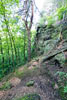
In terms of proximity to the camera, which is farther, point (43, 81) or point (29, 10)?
point (29, 10)

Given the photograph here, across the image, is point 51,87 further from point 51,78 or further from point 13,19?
point 13,19

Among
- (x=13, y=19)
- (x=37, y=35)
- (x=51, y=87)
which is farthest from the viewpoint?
(x=37, y=35)

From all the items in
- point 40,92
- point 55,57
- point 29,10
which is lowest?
point 40,92

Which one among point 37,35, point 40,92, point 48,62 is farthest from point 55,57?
point 37,35

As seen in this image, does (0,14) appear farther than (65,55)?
Yes

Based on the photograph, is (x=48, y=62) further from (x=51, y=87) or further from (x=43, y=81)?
(x=51, y=87)

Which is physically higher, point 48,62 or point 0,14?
point 0,14

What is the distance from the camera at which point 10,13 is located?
7.11m

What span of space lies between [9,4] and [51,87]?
24.3 feet

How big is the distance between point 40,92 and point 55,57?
314 cm

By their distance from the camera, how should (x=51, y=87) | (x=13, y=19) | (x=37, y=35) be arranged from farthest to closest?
(x=37, y=35)
(x=13, y=19)
(x=51, y=87)

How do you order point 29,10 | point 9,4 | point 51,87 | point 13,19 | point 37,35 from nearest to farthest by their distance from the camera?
point 51,87, point 9,4, point 13,19, point 29,10, point 37,35

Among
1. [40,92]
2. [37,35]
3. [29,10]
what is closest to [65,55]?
[40,92]

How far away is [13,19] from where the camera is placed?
755 cm
